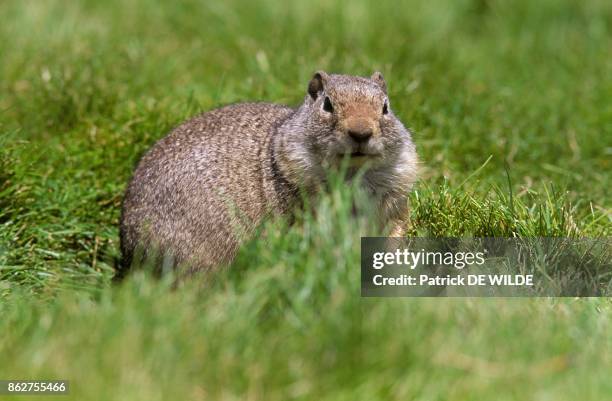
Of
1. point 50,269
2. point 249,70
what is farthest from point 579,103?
point 50,269

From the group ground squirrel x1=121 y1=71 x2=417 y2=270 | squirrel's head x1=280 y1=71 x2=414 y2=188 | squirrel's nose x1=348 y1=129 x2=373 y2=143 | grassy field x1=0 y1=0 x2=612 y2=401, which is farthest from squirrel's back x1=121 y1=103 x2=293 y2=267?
squirrel's nose x1=348 y1=129 x2=373 y2=143

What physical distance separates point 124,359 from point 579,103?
15.6ft

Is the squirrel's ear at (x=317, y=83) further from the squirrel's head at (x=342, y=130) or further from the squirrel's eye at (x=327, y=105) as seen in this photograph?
the squirrel's eye at (x=327, y=105)

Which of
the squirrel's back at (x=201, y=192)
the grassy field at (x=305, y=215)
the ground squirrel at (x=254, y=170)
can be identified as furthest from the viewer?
the squirrel's back at (x=201, y=192)

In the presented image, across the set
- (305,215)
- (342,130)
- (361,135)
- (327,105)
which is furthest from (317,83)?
(305,215)

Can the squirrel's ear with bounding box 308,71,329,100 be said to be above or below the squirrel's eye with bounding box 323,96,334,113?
above

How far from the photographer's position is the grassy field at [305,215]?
3.10 meters

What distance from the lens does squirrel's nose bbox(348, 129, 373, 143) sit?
4094 millimetres
